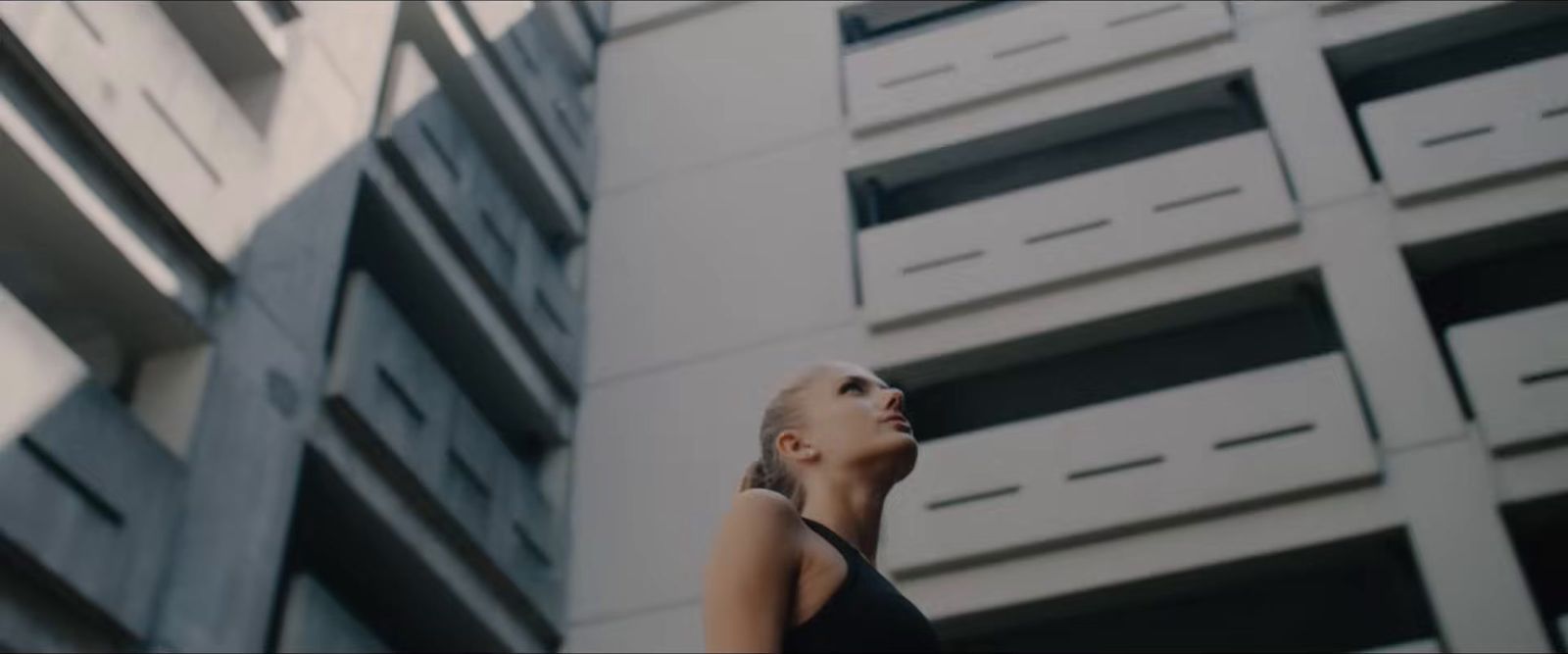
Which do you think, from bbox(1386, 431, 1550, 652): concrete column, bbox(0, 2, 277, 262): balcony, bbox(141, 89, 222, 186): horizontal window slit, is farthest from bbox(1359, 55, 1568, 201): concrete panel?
bbox(141, 89, 222, 186): horizontal window slit

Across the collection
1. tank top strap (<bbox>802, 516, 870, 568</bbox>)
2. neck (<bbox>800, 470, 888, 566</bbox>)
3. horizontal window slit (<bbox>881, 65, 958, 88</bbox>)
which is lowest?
horizontal window slit (<bbox>881, 65, 958, 88</bbox>)

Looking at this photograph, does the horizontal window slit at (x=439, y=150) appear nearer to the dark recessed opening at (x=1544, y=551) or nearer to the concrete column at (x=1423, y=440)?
the concrete column at (x=1423, y=440)

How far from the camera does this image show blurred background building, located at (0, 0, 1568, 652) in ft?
34.2

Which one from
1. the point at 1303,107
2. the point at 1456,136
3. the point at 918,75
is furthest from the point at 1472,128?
the point at 918,75

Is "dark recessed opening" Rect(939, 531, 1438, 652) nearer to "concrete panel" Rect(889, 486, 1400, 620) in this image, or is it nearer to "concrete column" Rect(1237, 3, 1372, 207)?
"concrete panel" Rect(889, 486, 1400, 620)

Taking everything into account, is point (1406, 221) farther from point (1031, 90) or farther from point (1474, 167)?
point (1031, 90)

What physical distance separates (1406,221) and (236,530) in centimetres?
966

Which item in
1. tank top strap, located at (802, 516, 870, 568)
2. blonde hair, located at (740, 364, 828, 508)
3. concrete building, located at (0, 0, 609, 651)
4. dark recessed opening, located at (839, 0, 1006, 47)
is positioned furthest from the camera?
dark recessed opening, located at (839, 0, 1006, 47)

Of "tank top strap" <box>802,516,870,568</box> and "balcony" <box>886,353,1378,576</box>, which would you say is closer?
"tank top strap" <box>802,516,870,568</box>

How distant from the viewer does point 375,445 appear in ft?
40.4

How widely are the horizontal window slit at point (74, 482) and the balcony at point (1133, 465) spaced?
20.7 ft

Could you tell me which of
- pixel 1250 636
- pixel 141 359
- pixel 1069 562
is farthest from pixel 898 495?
pixel 141 359

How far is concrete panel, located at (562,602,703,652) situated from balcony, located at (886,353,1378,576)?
1.76m

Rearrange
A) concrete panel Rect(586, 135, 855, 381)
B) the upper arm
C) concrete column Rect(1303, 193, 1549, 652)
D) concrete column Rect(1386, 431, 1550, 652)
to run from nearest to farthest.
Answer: the upper arm → concrete column Rect(1386, 431, 1550, 652) → concrete column Rect(1303, 193, 1549, 652) → concrete panel Rect(586, 135, 855, 381)
